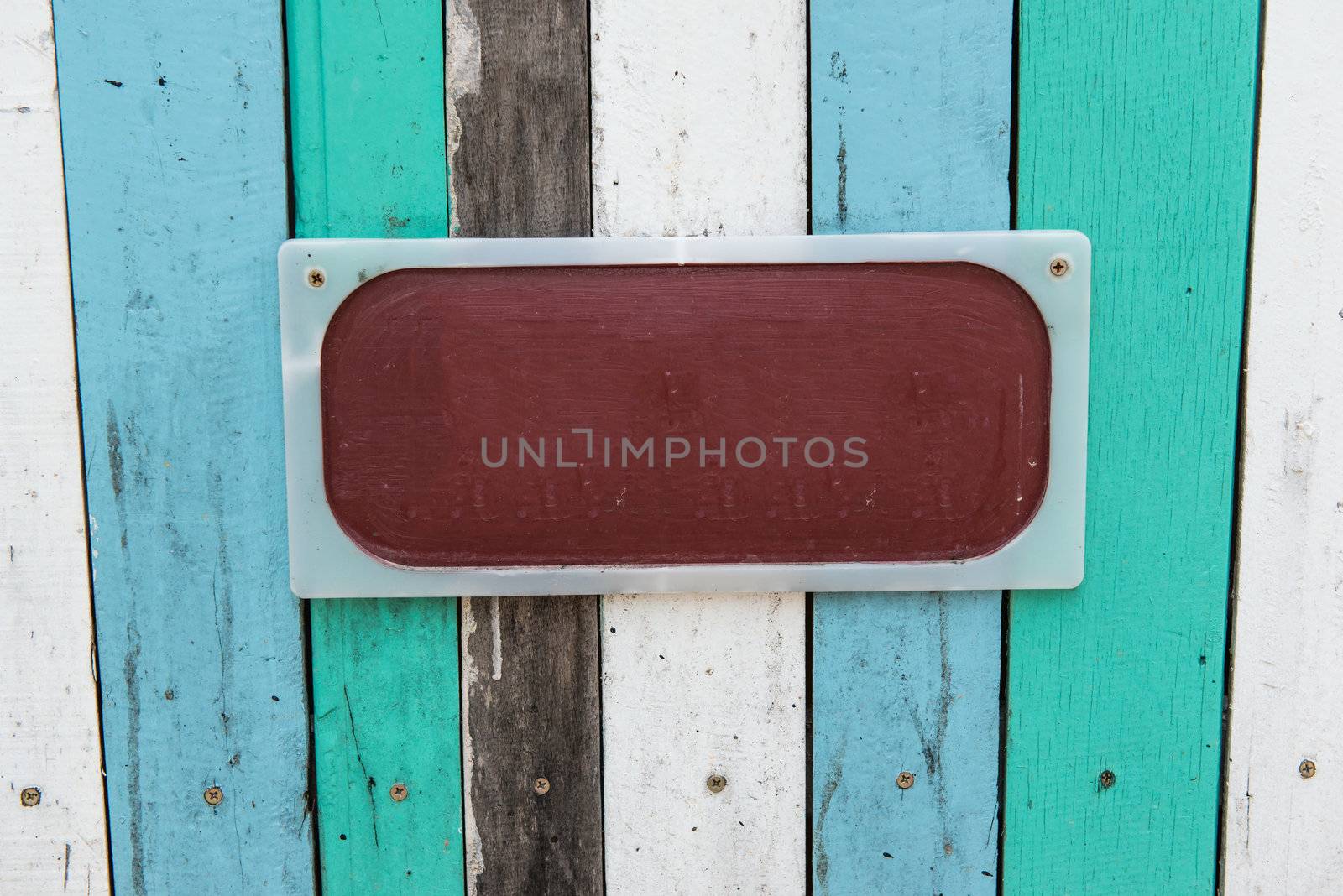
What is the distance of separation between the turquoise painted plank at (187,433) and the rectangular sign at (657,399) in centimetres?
5

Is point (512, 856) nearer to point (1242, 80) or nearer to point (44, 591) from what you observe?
point (44, 591)

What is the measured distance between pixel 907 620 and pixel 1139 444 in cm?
22

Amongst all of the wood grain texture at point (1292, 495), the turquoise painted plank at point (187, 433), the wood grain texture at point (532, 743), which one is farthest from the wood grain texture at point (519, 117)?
the wood grain texture at point (1292, 495)

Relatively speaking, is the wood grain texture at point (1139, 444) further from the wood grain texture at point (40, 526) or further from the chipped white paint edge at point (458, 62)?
the wood grain texture at point (40, 526)

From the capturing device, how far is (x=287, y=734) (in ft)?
2.07

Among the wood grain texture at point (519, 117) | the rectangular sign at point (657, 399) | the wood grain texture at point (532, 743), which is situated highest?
the wood grain texture at point (519, 117)

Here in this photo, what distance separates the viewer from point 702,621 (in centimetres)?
63

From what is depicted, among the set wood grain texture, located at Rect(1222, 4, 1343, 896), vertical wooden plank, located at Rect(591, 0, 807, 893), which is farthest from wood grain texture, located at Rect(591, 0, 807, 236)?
wood grain texture, located at Rect(1222, 4, 1343, 896)

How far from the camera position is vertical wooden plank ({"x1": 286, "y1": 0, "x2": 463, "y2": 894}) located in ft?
1.92

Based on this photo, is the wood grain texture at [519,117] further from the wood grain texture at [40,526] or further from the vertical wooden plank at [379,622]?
the wood grain texture at [40,526]

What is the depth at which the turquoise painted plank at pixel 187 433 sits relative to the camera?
0.58 meters

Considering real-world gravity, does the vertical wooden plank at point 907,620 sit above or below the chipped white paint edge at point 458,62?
below

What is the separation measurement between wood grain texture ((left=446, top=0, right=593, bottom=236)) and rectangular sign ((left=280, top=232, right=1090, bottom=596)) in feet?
0.11

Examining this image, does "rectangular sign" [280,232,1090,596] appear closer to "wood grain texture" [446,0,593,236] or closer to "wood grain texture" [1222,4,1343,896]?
"wood grain texture" [446,0,593,236]
